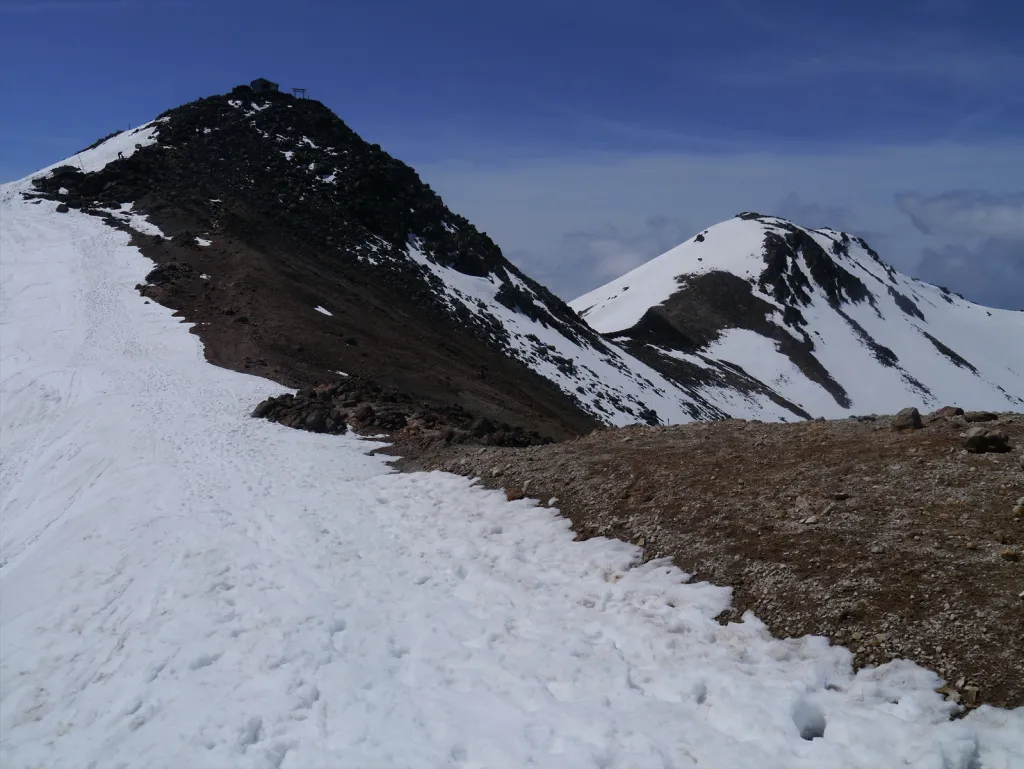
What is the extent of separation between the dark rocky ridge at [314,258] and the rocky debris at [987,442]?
1977 centimetres

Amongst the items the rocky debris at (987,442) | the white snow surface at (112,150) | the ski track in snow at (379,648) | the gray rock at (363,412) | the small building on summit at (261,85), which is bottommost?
the ski track in snow at (379,648)

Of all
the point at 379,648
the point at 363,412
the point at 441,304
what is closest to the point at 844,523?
the point at 379,648

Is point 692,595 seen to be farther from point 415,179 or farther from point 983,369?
point 983,369

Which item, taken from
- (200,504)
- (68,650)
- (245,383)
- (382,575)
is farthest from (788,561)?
(245,383)

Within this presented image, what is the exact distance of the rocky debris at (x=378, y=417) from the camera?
20311 millimetres

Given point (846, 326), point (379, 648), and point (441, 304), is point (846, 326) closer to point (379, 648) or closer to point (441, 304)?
point (441, 304)

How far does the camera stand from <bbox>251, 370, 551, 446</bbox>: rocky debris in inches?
800

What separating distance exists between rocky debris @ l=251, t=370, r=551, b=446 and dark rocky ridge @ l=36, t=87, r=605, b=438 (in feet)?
11.9

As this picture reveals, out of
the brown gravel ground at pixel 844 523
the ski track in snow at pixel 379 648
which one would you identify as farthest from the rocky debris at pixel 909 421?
the ski track in snow at pixel 379 648

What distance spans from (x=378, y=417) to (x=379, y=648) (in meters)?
13.5

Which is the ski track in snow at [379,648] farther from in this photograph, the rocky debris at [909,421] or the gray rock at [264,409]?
the rocky debris at [909,421]

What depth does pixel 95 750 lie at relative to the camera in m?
8.21

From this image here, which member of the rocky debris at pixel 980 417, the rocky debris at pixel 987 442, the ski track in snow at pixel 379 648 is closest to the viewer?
the ski track in snow at pixel 379 648

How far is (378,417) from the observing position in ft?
73.8
